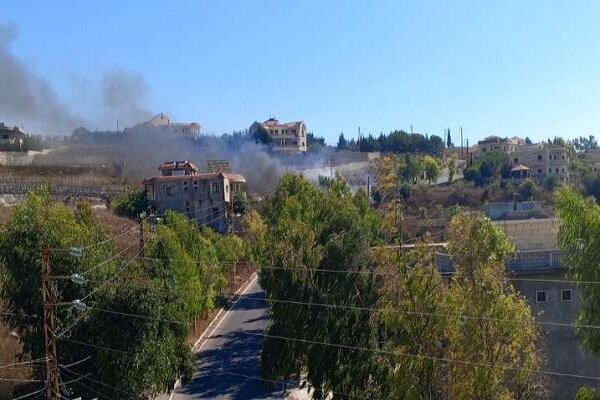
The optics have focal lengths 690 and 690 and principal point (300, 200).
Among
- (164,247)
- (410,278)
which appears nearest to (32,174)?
(164,247)

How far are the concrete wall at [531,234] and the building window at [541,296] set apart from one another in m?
2.01

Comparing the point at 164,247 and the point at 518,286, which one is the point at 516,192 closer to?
the point at 518,286

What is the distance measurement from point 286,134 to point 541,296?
208 feet

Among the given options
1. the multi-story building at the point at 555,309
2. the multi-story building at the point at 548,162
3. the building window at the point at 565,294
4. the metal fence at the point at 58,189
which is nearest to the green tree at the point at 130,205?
the metal fence at the point at 58,189

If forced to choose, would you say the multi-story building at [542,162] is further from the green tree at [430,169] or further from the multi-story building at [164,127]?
the multi-story building at [164,127]

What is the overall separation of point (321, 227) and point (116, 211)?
28.4 meters

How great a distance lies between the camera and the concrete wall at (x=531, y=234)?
20.3 metres

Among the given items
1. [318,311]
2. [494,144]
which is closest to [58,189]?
[318,311]

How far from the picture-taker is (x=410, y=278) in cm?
1172

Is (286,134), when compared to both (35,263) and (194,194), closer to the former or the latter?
(194,194)

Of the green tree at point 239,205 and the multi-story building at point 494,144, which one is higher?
the multi-story building at point 494,144

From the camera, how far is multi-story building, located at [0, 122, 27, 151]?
2584 inches

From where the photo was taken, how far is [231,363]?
20.6 m

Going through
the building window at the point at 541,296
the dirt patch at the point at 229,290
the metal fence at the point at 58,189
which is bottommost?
the dirt patch at the point at 229,290
